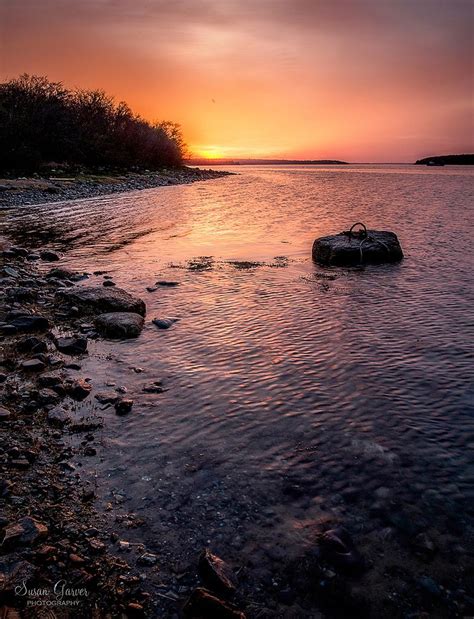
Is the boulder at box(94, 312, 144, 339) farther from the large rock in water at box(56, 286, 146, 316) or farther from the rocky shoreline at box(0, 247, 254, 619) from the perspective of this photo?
the large rock in water at box(56, 286, 146, 316)

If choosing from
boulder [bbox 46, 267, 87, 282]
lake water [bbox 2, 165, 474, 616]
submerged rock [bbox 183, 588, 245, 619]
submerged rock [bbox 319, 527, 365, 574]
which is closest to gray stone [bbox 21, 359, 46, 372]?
lake water [bbox 2, 165, 474, 616]

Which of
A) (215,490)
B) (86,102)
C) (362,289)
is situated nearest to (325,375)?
(215,490)

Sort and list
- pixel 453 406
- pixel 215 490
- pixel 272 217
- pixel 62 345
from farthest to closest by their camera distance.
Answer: pixel 272 217, pixel 62 345, pixel 453 406, pixel 215 490

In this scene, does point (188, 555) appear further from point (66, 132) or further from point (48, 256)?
point (66, 132)

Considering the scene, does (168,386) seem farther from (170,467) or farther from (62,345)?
(62,345)

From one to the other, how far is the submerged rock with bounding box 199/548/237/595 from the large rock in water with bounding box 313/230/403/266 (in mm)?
11680

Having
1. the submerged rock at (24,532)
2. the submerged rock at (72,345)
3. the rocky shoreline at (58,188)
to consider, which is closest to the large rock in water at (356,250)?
the submerged rock at (72,345)

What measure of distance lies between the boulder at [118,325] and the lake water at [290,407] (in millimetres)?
363

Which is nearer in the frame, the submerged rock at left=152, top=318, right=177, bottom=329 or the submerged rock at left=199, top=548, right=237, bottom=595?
the submerged rock at left=199, top=548, right=237, bottom=595

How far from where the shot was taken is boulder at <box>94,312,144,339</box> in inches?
305

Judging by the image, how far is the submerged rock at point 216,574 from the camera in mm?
2975

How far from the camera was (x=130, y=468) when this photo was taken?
14.1ft

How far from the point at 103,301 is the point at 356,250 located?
8.64 m

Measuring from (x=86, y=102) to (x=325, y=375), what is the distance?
242ft
